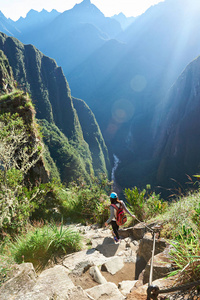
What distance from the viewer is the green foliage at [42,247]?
12.1ft

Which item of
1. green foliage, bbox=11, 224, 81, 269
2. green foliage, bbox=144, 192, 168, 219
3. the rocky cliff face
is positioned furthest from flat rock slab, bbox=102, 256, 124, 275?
the rocky cliff face

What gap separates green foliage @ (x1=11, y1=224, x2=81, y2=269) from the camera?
3.69 metres

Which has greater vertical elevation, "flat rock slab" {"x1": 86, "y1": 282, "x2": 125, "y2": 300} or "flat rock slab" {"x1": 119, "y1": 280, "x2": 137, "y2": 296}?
"flat rock slab" {"x1": 86, "y1": 282, "x2": 125, "y2": 300}

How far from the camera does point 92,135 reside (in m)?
120

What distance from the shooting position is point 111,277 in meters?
3.31

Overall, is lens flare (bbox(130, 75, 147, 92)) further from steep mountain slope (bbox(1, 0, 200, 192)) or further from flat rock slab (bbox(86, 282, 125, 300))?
flat rock slab (bbox(86, 282, 125, 300))

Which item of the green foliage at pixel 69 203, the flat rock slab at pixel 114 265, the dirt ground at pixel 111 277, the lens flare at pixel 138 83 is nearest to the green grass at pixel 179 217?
the dirt ground at pixel 111 277

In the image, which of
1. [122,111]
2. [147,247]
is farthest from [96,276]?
[122,111]

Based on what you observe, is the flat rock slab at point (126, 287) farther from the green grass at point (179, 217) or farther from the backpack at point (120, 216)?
the backpack at point (120, 216)

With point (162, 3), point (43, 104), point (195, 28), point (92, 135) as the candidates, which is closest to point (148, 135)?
point (92, 135)

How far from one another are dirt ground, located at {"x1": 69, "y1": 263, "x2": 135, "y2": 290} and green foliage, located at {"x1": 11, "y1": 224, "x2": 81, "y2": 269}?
0.90 meters

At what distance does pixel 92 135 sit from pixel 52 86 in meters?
39.1

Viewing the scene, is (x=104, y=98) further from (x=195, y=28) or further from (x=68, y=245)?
(x=68, y=245)

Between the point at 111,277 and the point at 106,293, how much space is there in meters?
0.87
